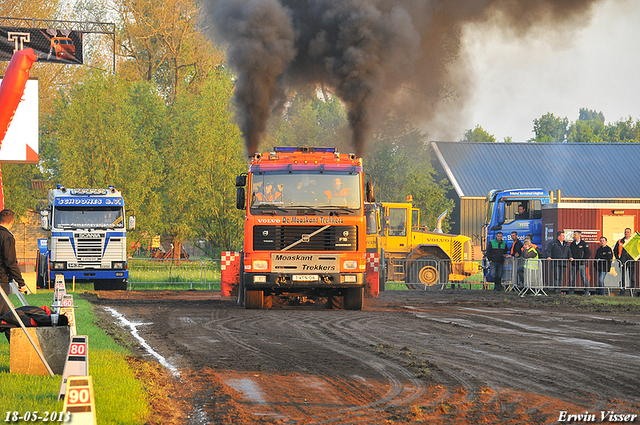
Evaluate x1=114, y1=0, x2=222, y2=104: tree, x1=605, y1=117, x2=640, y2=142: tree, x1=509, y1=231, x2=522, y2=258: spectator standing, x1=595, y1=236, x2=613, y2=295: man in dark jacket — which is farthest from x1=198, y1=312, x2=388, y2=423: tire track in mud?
x1=605, y1=117, x2=640, y2=142: tree

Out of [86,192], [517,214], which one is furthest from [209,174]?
[517,214]

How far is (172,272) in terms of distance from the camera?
94.0ft

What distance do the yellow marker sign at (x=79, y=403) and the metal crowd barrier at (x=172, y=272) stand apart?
23.9 m

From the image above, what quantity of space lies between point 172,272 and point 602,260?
1495 cm

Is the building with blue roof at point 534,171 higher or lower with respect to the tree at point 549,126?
lower

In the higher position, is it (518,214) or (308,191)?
(518,214)

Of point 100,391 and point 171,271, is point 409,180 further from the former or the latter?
point 100,391

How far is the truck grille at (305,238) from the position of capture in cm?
1662

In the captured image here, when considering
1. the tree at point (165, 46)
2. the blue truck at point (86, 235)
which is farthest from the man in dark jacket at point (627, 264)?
the tree at point (165, 46)

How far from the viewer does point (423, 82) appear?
23859 millimetres

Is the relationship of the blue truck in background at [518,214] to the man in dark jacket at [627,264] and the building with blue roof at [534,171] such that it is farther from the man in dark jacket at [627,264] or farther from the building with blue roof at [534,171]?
A: the building with blue roof at [534,171]

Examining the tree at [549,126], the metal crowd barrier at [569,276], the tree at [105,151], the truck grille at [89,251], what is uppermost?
the tree at [549,126]

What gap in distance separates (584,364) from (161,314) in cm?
985

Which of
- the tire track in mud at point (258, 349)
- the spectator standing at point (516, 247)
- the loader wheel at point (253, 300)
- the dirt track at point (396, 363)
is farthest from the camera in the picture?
the spectator standing at point (516, 247)
